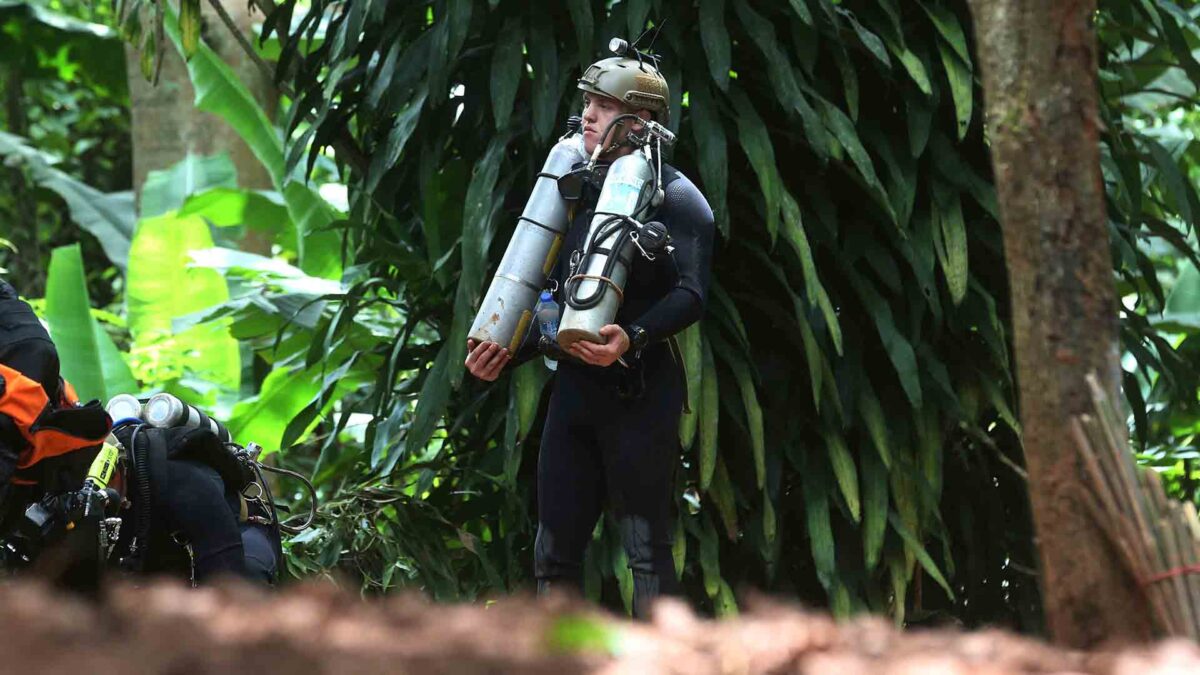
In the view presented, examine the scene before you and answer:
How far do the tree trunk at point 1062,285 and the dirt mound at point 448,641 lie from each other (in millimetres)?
301

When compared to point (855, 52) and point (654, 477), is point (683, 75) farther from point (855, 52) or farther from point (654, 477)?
point (654, 477)

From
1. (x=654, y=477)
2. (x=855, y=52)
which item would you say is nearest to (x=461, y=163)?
(x=855, y=52)

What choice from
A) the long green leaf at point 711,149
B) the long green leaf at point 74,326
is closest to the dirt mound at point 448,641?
the long green leaf at point 711,149

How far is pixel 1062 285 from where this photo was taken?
272cm

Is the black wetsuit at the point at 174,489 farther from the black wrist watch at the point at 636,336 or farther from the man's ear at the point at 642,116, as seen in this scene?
the man's ear at the point at 642,116

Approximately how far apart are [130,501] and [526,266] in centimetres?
132

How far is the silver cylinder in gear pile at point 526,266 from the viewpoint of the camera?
4426 millimetres

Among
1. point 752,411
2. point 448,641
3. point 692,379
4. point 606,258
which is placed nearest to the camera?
point 448,641

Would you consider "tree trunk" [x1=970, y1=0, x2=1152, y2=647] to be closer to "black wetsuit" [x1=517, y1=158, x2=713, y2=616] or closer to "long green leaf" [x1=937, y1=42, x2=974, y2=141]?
"black wetsuit" [x1=517, y1=158, x2=713, y2=616]

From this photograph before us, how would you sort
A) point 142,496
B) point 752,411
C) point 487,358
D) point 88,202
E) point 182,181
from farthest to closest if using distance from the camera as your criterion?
point 88,202 < point 182,181 < point 752,411 < point 142,496 < point 487,358

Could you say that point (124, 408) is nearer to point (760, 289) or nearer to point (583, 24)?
point (583, 24)

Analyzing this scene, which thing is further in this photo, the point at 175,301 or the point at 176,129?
the point at 176,129

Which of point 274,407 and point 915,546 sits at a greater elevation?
point 274,407

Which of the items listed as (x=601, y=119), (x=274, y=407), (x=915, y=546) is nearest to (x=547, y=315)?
(x=601, y=119)
